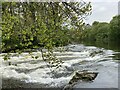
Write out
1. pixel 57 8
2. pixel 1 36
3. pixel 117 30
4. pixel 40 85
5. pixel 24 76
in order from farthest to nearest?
pixel 117 30
pixel 24 76
pixel 40 85
pixel 57 8
pixel 1 36

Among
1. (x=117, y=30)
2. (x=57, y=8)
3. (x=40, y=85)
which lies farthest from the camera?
(x=117, y=30)

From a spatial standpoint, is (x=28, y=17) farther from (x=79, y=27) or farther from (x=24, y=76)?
(x=24, y=76)

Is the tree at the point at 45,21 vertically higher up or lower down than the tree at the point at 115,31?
higher up

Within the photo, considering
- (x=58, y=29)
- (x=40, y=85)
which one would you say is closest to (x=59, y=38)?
(x=58, y=29)

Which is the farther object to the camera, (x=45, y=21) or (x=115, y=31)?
(x=115, y=31)

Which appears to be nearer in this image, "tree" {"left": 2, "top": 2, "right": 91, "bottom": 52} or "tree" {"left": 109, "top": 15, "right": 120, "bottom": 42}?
"tree" {"left": 2, "top": 2, "right": 91, "bottom": 52}

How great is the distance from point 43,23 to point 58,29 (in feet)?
1.22

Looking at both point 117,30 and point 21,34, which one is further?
Result: point 117,30

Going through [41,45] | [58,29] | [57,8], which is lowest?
[41,45]

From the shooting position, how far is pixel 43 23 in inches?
231

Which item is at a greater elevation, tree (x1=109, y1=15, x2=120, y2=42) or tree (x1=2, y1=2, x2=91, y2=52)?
tree (x1=2, y1=2, x2=91, y2=52)

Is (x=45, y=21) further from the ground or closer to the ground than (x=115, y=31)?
further from the ground

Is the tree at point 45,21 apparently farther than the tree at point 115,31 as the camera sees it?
No

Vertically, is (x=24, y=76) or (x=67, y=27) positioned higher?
(x=67, y=27)
